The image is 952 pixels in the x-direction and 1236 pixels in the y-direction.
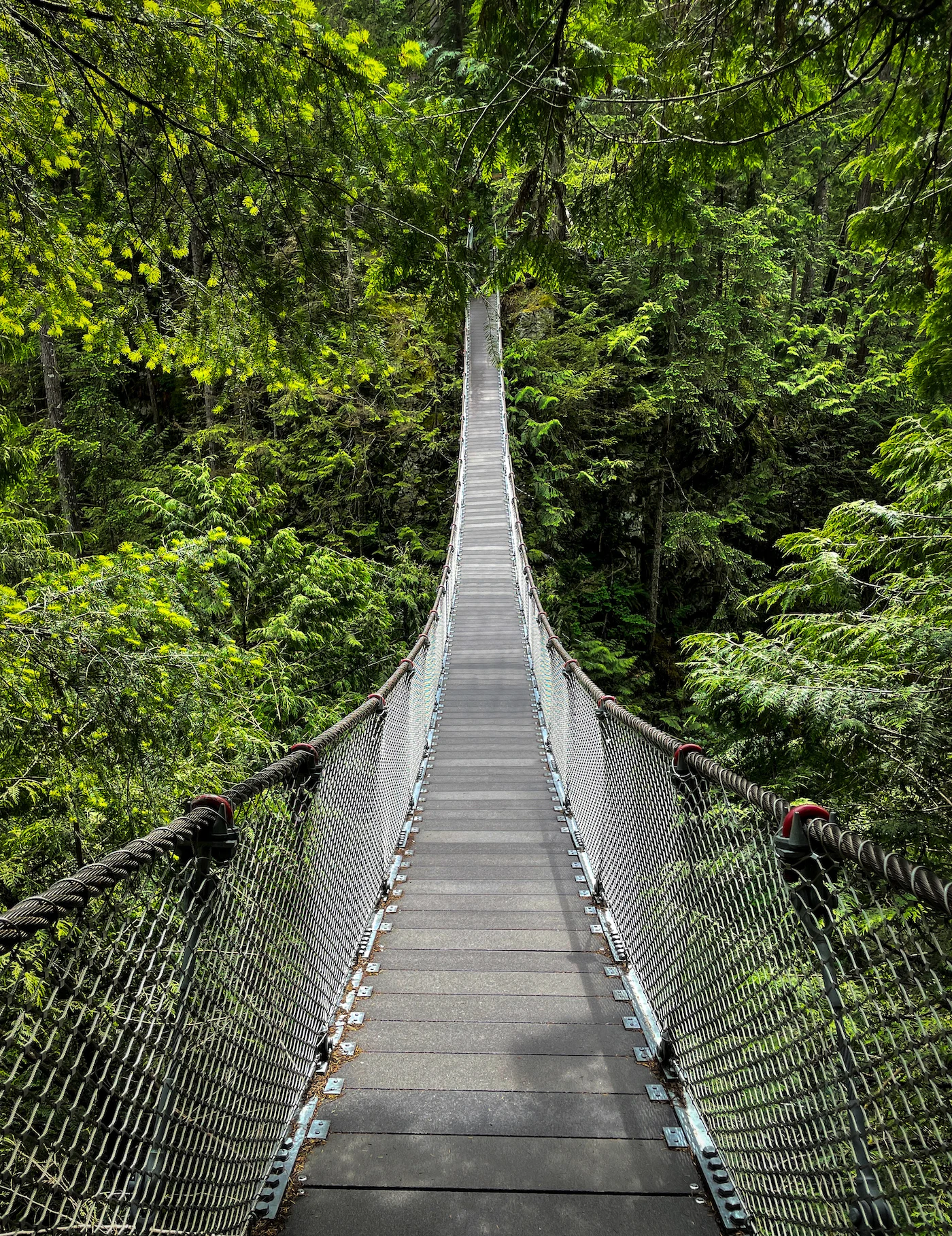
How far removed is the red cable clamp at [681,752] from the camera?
2.04 m

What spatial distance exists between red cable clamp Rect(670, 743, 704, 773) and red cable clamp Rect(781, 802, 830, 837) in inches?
23.3

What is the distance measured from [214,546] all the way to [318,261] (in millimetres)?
4910

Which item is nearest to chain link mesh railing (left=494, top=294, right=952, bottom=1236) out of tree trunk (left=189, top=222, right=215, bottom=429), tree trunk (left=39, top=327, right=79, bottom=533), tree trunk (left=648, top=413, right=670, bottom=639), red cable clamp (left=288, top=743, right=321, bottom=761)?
red cable clamp (left=288, top=743, right=321, bottom=761)

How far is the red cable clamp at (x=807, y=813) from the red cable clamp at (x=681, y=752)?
1.94ft

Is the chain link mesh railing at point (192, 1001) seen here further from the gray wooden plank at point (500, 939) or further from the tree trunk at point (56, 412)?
the tree trunk at point (56, 412)

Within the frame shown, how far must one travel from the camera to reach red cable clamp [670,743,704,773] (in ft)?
6.69

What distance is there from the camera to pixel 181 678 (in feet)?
11.0

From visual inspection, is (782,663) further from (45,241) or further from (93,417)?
(93,417)

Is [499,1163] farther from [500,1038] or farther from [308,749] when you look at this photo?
[308,749]

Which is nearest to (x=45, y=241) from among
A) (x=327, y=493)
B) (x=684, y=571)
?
(x=327, y=493)

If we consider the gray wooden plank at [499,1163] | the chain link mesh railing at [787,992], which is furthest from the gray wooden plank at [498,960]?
the gray wooden plank at [499,1163]

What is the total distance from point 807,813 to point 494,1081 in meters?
1.38

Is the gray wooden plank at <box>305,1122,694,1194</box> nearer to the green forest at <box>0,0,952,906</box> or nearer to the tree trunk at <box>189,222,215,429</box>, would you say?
the green forest at <box>0,0,952,906</box>

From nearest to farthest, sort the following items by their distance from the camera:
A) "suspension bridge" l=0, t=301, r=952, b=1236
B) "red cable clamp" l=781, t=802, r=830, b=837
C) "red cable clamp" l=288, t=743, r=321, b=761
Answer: "suspension bridge" l=0, t=301, r=952, b=1236 < "red cable clamp" l=781, t=802, r=830, b=837 < "red cable clamp" l=288, t=743, r=321, b=761
